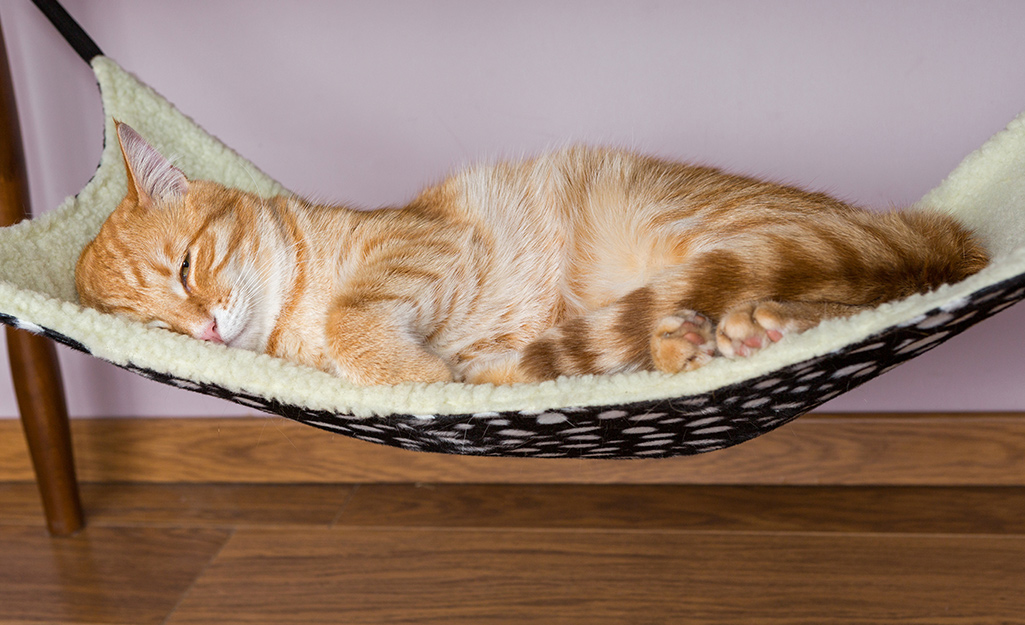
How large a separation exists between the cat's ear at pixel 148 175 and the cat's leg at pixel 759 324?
3.13ft

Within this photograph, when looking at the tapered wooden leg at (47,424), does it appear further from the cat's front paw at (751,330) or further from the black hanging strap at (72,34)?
the cat's front paw at (751,330)

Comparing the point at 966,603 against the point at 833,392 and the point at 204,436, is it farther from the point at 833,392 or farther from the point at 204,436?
the point at 204,436

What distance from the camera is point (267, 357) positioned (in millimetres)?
1118

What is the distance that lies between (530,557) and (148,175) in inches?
43.4

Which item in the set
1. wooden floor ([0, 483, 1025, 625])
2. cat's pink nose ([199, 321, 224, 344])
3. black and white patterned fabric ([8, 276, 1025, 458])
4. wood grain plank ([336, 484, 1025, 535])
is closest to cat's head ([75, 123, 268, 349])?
cat's pink nose ([199, 321, 224, 344])

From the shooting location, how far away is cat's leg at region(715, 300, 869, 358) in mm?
941

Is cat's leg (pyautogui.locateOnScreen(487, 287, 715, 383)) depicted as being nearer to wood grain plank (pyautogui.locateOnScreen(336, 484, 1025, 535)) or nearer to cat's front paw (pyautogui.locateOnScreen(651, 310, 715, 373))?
cat's front paw (pyautogui.locateOnScreen(651, 310, 715, 373))

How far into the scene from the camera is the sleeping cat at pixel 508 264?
1050mm

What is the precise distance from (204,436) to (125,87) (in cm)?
103

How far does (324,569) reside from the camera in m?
1.83

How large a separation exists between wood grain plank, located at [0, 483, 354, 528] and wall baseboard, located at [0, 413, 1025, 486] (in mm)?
39

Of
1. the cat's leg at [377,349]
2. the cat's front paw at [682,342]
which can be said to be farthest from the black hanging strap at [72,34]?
the cat's front paw at [682,342]

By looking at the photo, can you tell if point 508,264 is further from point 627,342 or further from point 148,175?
point 148,175

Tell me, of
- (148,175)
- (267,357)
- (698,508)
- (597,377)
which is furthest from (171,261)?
(698,508)
